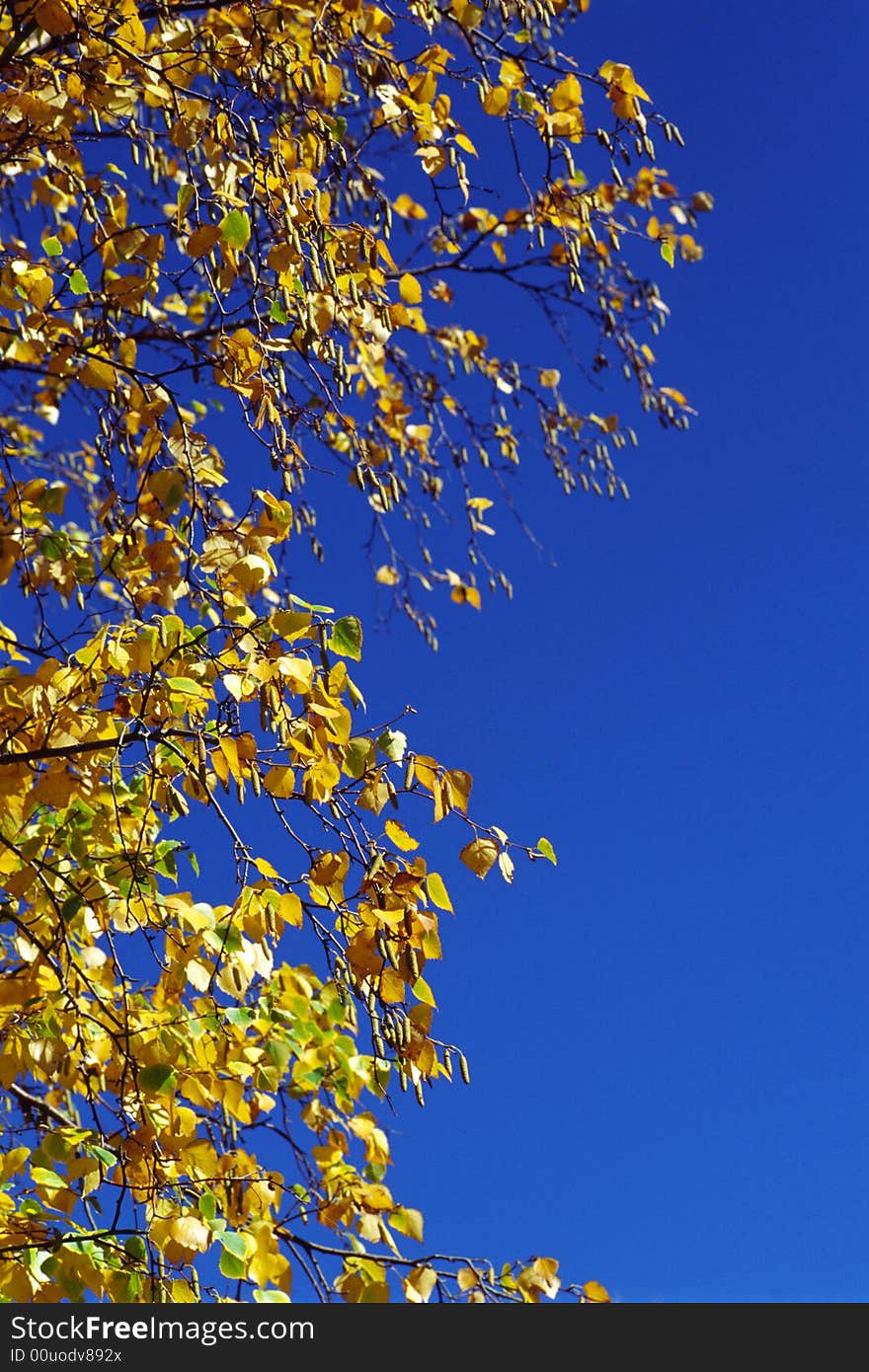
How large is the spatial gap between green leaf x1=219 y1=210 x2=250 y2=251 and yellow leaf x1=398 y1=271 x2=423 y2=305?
1.06 meters

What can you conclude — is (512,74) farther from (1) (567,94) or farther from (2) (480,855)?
(2) (480,855)

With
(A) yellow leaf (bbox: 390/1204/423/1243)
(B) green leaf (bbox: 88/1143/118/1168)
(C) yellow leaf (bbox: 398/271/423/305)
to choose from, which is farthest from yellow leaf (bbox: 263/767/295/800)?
(C) yellow leaf (bbox: 398/271/423/305)

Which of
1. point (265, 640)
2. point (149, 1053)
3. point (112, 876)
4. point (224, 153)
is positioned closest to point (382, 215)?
point (224, 153)

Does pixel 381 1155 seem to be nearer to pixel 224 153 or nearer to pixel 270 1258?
pixel 270 1258

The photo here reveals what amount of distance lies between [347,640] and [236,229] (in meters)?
0.88

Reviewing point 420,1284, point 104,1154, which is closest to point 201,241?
point 104,1154

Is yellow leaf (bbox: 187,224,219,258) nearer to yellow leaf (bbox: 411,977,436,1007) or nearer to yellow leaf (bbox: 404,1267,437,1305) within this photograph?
yellow leaf (bbox: 411,977,436,1007)

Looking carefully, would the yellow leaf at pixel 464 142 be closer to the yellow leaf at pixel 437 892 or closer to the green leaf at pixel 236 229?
the green leaf at pixel 236 229

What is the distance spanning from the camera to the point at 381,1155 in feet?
11.4

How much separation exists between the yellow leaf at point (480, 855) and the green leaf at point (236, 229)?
129 centimetres

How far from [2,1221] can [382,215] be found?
8.50 feet

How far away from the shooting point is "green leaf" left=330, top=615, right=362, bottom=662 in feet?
7.69
